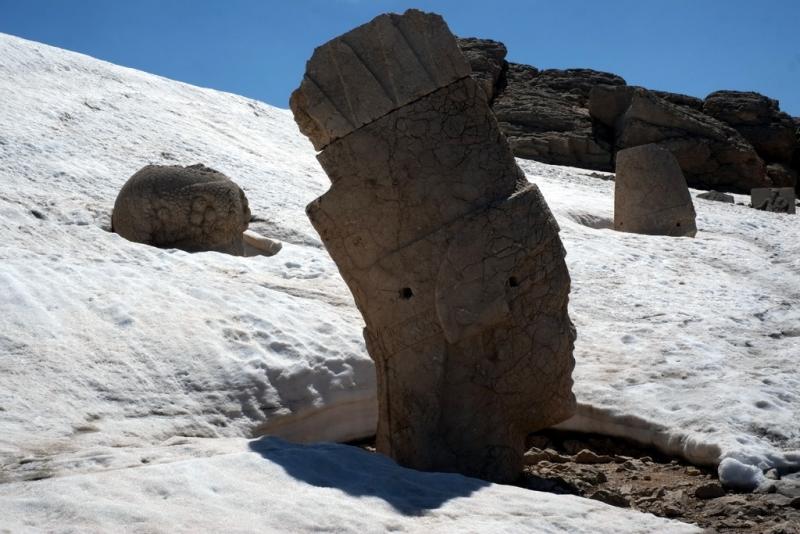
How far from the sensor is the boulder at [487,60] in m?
22.3

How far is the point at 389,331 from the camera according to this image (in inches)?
166

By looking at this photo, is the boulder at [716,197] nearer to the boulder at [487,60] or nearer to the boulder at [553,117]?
the boulder at [553,117]

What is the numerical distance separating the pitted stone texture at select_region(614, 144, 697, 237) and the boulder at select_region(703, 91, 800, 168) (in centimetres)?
1355

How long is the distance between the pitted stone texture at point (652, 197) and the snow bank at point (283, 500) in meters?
7.76

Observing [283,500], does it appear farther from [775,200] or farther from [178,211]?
[775,200]

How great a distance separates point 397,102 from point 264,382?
5.87 ft

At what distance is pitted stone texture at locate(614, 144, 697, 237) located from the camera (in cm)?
1090

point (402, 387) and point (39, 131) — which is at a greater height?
point (39, 131)

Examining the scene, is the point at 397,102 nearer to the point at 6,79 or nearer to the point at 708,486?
the point at 708,486

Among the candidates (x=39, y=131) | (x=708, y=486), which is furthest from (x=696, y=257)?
(x=39, y=131)

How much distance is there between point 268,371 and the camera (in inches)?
207

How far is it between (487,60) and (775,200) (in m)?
9.19

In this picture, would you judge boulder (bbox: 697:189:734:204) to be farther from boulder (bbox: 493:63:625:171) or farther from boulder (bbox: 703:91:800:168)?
boulder (bbox: 703:91:800:168)

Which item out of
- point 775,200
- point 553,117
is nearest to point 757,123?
point 553,117
